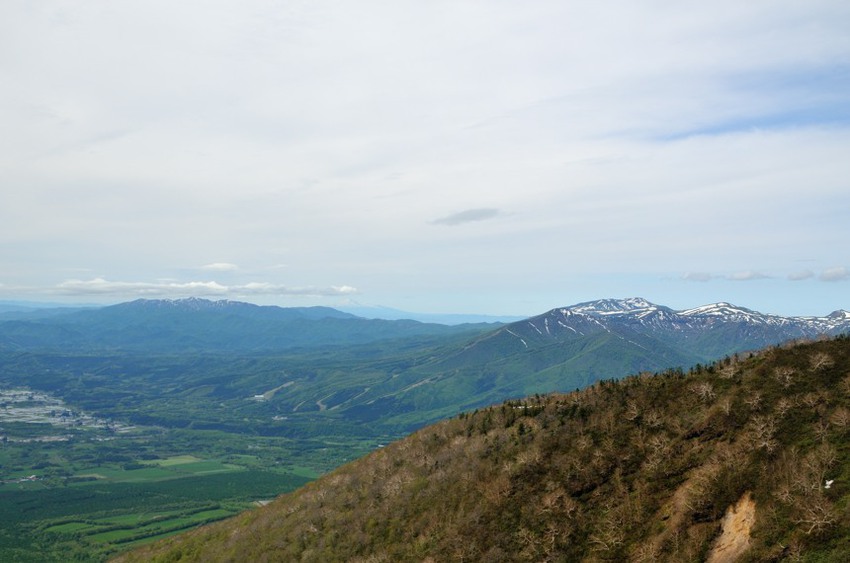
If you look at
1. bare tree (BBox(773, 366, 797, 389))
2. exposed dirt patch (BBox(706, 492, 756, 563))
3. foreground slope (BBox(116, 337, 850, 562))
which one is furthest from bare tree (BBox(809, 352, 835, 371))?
exposed dirt patch (BBox(706, 492, 756, 563))

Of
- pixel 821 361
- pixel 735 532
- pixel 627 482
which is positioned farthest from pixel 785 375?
pixel 735 532

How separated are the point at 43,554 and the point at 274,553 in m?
176

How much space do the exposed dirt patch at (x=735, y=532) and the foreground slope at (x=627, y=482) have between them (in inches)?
4.5

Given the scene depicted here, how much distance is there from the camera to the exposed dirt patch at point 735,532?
138 ft

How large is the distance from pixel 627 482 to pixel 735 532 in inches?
498

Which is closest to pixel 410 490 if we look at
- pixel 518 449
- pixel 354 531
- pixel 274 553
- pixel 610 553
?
pixel 354 531

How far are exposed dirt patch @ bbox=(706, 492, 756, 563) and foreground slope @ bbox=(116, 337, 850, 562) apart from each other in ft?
0.37

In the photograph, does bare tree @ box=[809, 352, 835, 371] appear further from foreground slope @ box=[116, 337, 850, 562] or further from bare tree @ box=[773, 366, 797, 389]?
bare tree @ box=[773, 366, 797, 389]

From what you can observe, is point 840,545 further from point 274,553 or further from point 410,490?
point 274,553

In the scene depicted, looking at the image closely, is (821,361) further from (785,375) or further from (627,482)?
(627,482)

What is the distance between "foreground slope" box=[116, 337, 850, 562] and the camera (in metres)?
44.0

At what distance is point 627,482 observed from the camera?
55625mm

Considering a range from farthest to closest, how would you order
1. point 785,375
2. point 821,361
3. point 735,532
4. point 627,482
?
point 785,375
point 821,361
point 627,482
point 735,532

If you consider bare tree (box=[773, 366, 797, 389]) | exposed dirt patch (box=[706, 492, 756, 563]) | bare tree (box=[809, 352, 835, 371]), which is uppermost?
bare tree (box=[809, 352, 835, 371])
